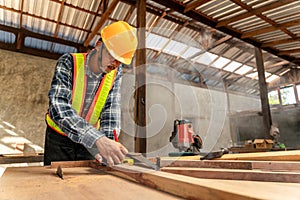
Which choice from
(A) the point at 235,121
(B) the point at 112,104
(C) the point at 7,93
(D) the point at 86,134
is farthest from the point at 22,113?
(A) the point at 235,121

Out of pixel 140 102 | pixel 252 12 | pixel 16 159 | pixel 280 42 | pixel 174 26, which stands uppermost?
pixel 174 26

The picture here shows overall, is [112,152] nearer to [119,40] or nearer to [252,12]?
[119,40]

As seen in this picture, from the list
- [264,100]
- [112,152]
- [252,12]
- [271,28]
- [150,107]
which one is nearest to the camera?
[112,152]

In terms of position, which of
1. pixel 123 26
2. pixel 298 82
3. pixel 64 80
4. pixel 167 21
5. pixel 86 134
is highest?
pixel 167 21

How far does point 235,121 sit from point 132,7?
8.37 meters

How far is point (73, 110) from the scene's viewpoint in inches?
61.8

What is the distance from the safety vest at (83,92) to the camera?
1.81 metres

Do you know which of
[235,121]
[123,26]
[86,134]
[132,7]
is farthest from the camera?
[235,121]

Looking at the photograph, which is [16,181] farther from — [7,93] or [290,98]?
[290,98]

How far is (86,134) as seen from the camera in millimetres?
1434

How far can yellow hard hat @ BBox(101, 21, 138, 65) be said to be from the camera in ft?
5.65

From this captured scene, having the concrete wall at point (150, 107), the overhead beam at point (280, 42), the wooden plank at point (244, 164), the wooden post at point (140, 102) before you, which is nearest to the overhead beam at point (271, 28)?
the overhead beam at point (280, 42)

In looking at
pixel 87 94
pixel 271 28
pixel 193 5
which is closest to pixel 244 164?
pixel 87 94

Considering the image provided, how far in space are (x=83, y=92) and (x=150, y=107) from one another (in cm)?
802
